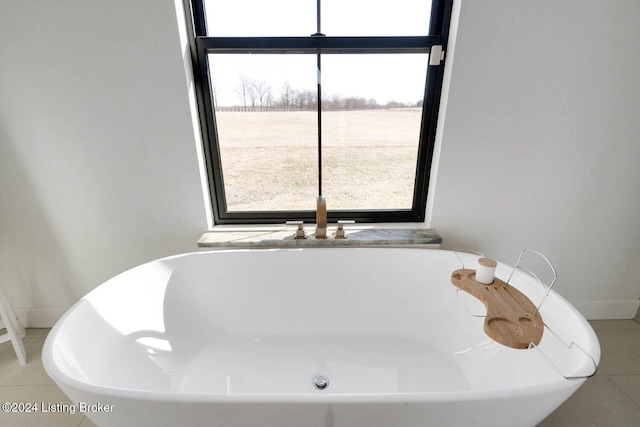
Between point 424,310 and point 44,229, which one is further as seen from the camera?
point 44,229

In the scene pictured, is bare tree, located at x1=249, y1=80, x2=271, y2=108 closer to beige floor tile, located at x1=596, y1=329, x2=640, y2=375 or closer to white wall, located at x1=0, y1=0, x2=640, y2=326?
white wall, located at x1=0, y1=0, x2=640, y2=326

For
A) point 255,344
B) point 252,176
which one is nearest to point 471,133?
point 252,176

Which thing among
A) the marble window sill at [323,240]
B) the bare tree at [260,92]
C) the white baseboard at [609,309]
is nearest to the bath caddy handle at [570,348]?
the marble window sill at [323,240]

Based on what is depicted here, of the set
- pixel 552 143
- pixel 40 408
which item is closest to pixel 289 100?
pixel 552 143

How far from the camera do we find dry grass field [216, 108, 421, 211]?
1.55 metres

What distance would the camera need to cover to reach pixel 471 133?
1407mm

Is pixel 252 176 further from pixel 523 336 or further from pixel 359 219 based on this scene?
pixel 523 336

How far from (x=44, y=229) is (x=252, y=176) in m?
1.18

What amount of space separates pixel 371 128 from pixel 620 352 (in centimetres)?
180

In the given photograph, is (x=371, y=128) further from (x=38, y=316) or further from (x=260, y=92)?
(x=38, y=316)

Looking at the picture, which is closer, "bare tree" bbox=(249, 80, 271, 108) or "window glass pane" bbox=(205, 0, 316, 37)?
"window glass pane" bbox=(205, 0, 316, 37)

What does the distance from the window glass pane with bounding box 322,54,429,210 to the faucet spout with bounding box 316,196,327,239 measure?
0.25 meters

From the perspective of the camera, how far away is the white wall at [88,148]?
123 centimetres

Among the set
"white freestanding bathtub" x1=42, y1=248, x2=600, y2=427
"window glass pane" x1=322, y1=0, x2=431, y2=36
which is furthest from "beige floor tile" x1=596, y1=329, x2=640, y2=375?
"window glass pane" x1=322, y1=0, x2=431, y2=36
